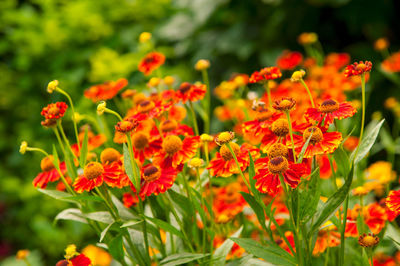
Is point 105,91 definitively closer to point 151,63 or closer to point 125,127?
point 151,63

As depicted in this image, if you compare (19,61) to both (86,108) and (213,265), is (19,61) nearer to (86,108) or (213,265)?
(86,108)

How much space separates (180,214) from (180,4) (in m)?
2.04

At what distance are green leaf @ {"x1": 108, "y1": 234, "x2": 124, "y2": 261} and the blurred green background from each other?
1.47 m

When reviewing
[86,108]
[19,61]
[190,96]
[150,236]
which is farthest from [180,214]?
[19,61]

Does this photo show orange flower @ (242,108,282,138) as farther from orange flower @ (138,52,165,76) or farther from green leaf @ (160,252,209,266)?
orange flower @ (138,52,165,76)

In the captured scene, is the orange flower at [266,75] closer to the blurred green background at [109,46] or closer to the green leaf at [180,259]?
the green leaf at [180,259]

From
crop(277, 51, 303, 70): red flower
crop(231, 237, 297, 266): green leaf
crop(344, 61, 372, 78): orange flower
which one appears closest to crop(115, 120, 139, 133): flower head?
crop(231, 237, 297, 266): green leaf

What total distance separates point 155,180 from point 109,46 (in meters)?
1.88

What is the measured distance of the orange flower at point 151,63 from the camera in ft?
3.30

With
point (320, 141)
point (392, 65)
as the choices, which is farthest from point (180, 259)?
point (392, 65)

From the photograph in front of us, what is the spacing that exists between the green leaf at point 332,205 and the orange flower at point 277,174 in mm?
56

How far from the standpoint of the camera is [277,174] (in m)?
0.61

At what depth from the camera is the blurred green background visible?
225 cm

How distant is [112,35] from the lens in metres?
2.51
